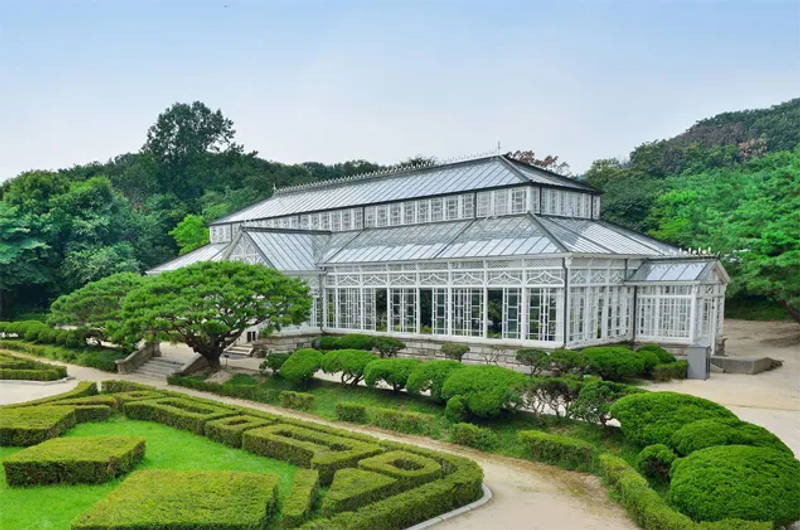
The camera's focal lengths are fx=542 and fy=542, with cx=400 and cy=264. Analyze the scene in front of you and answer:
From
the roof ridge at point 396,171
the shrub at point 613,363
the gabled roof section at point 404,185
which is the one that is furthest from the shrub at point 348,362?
the roof ridge at point 396,171

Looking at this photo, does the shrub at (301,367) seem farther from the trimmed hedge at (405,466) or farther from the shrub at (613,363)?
the shrub at (613,363)

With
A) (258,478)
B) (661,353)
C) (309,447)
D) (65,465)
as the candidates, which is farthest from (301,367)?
(661,353)

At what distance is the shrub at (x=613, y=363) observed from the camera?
20.8 m

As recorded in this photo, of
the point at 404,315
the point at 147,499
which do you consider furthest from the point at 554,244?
the point at 147,499

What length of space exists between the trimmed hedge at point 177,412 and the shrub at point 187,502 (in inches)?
189

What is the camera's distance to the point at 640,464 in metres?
11.9

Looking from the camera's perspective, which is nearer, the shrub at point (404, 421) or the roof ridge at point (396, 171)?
the shrub at point (404, 421)

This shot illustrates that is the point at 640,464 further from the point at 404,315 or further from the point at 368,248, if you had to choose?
the point at 368,248

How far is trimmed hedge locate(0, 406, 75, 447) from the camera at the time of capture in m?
14.1

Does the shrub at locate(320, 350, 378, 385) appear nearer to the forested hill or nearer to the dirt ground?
the dirt ground

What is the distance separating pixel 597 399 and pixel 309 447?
25.2ft

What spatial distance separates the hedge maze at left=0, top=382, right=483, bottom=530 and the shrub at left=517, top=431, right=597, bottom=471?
A: 8.44 ft

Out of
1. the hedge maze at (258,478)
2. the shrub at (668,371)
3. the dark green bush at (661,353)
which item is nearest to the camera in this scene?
the hedge maze at (258,478)

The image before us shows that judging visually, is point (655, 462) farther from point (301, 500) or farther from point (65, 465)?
point (65, 465)
